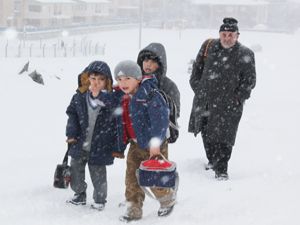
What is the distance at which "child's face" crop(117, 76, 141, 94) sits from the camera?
13.9 ft

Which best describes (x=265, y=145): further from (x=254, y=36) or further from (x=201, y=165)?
(x=254, y=36)

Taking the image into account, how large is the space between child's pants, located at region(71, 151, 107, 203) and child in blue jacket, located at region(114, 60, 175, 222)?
1.09ft

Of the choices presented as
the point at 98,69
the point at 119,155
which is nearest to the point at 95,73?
the point at 98,69

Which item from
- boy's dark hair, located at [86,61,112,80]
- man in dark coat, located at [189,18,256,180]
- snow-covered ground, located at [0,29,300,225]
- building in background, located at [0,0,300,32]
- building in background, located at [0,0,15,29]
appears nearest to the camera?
boy's dark hair, located at [86,61,112,80]

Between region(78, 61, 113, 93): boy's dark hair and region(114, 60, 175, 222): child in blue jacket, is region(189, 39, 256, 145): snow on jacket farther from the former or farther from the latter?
region(78, 61, 113, 93): boy's dark hair

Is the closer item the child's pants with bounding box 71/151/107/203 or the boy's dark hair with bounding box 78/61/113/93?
the boy's dark hair with bounding box 78/61/113/93

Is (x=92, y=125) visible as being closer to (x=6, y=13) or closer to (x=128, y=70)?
(x=128, y=70)

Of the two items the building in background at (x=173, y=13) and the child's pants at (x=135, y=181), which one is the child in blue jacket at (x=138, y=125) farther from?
the building in background at (x=173, y=13)

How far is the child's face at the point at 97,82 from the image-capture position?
4477mm

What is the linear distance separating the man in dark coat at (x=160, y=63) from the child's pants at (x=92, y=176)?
3.06ft

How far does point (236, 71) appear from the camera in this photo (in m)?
5.95

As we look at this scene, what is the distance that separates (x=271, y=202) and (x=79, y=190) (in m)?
1.83

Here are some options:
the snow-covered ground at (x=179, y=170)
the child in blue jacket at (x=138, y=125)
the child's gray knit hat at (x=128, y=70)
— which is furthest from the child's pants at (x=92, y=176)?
the child's gray knit hat at (x=128, y=70)

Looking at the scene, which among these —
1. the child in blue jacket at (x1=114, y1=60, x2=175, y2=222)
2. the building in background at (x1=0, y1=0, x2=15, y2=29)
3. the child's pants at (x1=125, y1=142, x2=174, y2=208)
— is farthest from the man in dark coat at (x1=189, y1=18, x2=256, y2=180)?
the building in background at (x1=0, y1=0, x2=15, y2=29)
